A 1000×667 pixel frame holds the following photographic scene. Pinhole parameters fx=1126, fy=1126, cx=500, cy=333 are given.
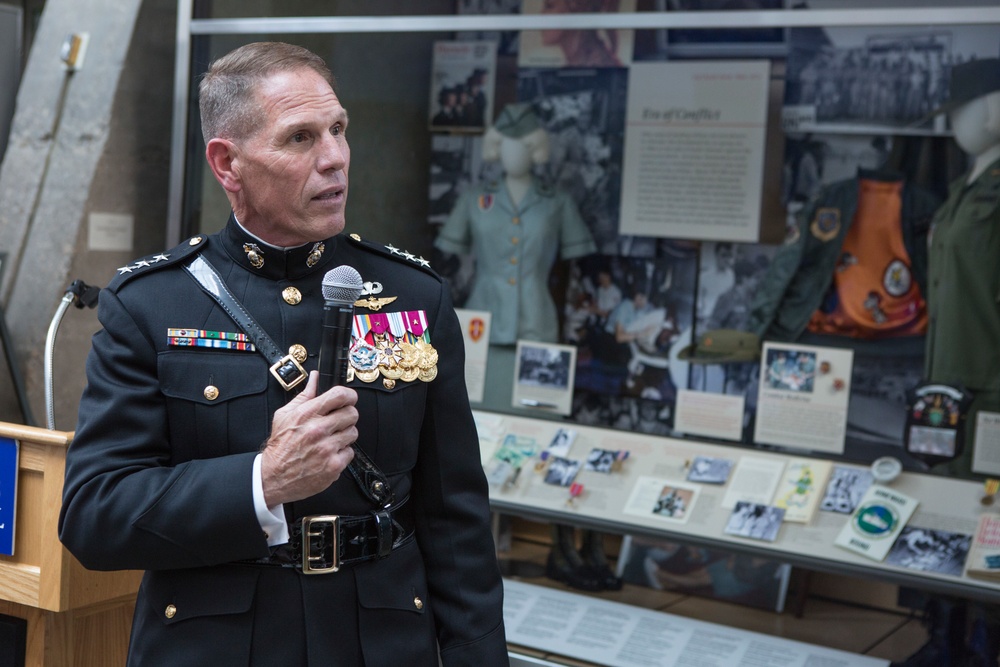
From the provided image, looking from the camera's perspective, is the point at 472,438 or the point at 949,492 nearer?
the point at 472,438

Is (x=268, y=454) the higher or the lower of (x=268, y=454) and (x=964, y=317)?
the lower

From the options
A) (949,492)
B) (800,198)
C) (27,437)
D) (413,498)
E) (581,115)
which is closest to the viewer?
(413,498)

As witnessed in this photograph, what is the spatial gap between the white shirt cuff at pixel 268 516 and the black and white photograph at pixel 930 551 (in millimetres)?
2177

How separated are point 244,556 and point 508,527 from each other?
2.44 metres

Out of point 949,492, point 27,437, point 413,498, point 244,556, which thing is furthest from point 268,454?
point 949,492

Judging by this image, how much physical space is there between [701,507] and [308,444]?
2258mm

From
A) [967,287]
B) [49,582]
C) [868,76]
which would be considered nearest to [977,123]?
[868,76]

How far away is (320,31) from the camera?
377cm

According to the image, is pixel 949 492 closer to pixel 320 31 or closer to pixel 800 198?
pixel 800 198

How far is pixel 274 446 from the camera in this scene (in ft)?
4.41

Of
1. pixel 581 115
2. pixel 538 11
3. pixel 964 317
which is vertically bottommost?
pixel 964 317

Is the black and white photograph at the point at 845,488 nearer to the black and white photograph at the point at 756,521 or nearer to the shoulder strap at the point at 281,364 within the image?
the black and white photograph at the point at 756,521

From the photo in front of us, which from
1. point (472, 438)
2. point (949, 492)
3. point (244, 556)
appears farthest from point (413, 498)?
point (949, 492)

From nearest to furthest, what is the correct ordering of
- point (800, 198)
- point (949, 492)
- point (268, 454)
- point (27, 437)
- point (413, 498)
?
1. point (268, 454)
2. point (413, 498)
3. point (27, 437)
4. point (949, 492)
5. point (800, 198)
